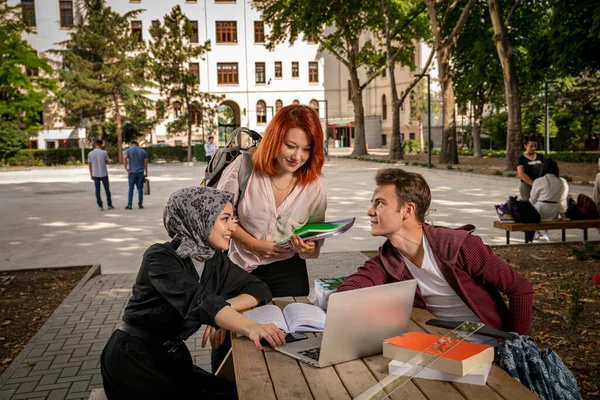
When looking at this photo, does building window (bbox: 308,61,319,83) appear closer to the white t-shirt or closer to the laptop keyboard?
the white t-shirt

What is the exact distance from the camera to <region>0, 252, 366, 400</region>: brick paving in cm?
470

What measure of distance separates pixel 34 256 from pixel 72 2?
6072cm

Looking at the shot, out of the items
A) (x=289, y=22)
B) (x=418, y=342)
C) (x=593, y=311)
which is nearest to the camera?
(x=418, y=342)

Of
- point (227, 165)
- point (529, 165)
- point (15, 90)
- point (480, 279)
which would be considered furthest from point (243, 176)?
point (15, 90)

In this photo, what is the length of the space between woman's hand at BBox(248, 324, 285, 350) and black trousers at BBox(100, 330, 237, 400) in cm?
53

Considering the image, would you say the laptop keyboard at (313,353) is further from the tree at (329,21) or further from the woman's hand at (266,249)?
the tree at (329,21)

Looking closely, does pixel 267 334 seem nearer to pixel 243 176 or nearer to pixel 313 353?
pixel 313 353

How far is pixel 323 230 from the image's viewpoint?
11.4 ft

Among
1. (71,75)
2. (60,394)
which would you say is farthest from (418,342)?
(71,75)

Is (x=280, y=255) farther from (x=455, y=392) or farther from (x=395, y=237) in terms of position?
(x=455, y=392)

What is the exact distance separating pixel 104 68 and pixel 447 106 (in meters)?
28.3

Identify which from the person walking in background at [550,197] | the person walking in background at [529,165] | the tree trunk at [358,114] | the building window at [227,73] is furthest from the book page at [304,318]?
the building window at [227,73]

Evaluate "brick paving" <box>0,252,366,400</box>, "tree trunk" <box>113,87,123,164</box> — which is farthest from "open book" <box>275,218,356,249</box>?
"tree trunk" <box>113,87,123,164</box>

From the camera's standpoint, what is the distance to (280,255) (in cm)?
393
